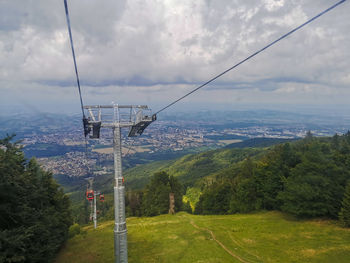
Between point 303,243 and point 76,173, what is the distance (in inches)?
4602

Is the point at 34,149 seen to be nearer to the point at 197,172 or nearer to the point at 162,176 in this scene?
the point at 197,172

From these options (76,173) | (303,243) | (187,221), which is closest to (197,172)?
(76,173)

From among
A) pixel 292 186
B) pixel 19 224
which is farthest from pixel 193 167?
pixel 19 224

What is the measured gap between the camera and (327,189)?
1383 inches

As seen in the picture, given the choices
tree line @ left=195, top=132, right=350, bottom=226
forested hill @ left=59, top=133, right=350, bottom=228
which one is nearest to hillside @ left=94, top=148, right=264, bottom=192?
forested hill @ left=59, top=133, right=350, bottom=228

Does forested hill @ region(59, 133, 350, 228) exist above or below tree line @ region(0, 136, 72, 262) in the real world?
below

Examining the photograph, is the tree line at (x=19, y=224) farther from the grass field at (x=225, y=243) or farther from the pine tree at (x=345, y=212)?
the pine tree at (x=345, y=212)

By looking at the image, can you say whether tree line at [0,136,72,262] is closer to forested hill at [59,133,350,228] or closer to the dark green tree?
the dark green tree

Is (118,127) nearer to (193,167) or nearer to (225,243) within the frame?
(225,243)

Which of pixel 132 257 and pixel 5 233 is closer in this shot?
pixel 5 233

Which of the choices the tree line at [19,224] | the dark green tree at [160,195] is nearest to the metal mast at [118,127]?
the tree line at [19,224]

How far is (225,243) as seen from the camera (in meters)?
28.6

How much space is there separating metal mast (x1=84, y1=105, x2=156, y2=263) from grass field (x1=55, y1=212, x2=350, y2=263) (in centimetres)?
1298

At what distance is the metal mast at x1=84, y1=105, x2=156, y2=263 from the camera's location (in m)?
13.8
